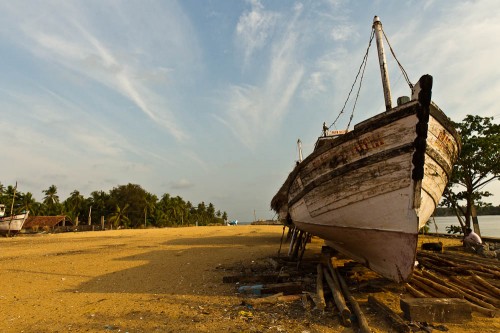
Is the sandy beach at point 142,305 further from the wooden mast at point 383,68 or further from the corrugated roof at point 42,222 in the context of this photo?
the corrugated roof at point 42,222

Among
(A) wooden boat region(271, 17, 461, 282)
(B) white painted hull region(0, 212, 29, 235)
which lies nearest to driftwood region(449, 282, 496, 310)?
(A) wooden boat region(271, 17, 461, 282)

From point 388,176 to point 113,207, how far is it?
72.6m

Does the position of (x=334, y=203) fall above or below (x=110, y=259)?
above

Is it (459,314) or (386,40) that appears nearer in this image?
(459,314)

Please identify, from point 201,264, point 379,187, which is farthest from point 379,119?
point 201,264

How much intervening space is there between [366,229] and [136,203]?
238 ft

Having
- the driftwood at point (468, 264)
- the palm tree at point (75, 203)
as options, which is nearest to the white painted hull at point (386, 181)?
the driftwood at point (468, 264)

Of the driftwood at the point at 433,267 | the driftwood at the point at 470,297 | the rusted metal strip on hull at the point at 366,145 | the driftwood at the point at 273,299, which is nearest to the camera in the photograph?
the rusted metal strip on hull at the point at 366,145

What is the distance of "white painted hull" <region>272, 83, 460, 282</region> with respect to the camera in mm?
5379

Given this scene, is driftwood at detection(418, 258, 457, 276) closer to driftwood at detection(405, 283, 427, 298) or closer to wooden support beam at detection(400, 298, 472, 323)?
driftwood at detection(405, 283, 427, 298)

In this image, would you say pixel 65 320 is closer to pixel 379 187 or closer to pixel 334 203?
pixel 334 203

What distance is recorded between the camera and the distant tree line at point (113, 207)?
5659 cm

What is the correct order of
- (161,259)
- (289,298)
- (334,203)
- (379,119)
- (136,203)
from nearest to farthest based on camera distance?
1. (379,119)
2. (289,298)
3. (334,203)
4. (161,259)
5. (136,203)

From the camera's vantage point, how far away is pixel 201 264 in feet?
36.9
